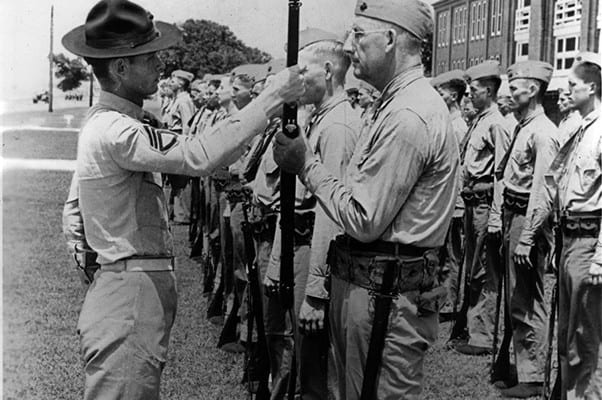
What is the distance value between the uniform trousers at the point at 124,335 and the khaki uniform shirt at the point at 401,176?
88cm

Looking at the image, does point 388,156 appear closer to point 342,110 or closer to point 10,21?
point 342,110

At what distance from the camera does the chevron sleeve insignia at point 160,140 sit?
3344 millimetres

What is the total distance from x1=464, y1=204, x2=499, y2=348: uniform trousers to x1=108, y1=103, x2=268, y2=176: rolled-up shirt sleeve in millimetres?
4683

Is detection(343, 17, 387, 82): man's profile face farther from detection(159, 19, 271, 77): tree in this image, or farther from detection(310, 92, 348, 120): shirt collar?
detection(159, 19, 271, 77): tree

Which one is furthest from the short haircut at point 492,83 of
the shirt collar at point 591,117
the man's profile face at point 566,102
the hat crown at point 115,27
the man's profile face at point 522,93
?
the hat crown at point 115,27

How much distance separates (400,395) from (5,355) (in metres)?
4.62

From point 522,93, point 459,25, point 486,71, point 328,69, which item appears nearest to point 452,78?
point 486,71

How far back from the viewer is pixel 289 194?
389 cm

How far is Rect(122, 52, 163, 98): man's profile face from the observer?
3.63 m

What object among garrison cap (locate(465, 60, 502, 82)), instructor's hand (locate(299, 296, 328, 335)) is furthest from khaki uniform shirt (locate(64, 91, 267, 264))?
garrison cap (locate(465, 60, 502, 82))

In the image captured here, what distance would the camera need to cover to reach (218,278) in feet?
28.4

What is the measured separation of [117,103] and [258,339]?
2881 mm

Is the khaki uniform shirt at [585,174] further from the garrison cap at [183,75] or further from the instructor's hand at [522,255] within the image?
the garrison cap at [183,75]

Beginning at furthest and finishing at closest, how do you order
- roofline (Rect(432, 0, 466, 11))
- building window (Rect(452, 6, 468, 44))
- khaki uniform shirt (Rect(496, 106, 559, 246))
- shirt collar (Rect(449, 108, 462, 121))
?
roofline (Rect(432, 0, 466, 11)) < building window (Rect(452, 6, 468, 44)) < shirt collar (Rect(449, 108, 462, 121)) < khaki uniform shirt (Rect(496, 106, 559, 246))
